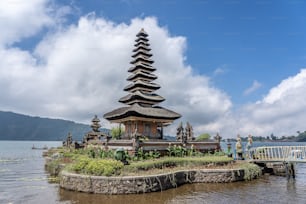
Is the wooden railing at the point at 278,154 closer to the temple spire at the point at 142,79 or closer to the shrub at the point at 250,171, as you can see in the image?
the shrub at the point at 250,171

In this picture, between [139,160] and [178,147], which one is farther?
[178,147]

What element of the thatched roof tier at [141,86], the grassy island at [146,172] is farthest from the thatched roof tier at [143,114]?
the grassy island at [146,172]

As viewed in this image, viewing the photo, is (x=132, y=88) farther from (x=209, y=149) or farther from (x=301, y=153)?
(x=301, y=153)

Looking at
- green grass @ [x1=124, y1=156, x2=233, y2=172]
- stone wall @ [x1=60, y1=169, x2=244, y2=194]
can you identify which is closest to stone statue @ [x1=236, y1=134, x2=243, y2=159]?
green grass @ [x1=124, y1=156, x2=233, y2=172]

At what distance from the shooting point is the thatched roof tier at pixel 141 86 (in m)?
27.6

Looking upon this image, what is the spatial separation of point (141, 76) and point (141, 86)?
1443 millimetres

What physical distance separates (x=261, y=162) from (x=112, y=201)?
1612 cm

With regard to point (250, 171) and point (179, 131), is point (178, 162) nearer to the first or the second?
point (179, 131)

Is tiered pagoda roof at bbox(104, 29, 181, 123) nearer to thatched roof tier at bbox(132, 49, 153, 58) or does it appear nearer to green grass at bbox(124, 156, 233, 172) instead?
thatched roof tier at bbox(132, 49, 153, 58)

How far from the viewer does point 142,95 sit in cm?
2636

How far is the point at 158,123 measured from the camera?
26656mm

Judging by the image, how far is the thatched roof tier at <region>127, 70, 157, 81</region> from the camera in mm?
28469

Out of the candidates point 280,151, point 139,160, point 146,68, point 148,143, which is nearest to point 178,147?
point 148,143

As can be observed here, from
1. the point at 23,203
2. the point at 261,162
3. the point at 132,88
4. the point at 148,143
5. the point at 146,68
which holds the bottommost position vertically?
the point at 23,203
